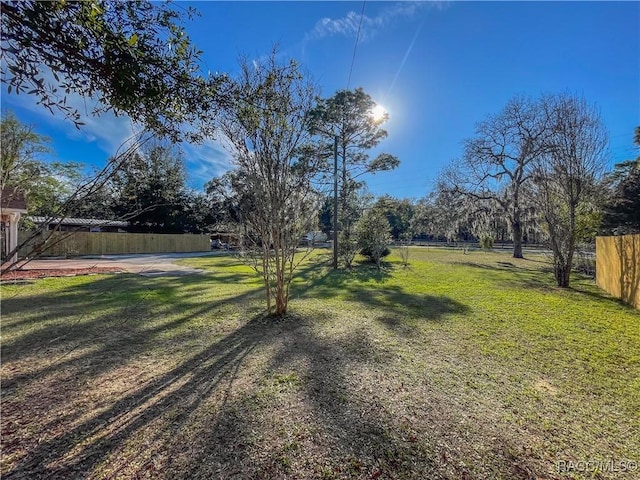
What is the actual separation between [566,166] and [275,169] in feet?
25.3

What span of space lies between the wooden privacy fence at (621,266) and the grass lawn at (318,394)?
1107 mm

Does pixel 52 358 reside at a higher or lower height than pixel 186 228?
lower

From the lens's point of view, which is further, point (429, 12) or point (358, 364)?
point (429, 12)

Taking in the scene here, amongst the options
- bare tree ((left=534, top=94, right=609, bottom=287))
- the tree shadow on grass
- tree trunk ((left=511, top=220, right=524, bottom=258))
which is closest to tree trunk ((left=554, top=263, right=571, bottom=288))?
bare tree ((left=534, top=94, right=609, bottom=287))

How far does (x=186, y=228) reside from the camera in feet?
91.9

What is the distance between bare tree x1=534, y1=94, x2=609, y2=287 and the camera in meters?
7.27

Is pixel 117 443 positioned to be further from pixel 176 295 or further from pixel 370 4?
pixel 370 4

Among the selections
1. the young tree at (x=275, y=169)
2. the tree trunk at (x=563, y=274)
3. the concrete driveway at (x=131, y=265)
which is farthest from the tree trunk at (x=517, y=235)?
the concrete driveway at (x=131, y=265)

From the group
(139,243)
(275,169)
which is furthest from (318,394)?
(139,243)

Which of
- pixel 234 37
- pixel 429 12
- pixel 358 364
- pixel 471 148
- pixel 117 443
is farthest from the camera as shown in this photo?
pixel 471 148

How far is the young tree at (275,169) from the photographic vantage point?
152 inches

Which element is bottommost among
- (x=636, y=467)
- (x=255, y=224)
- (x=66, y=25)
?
(x=636, y=467)

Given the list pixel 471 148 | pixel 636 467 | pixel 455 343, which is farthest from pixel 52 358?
pixel 471 148

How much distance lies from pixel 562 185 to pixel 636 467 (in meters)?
7.89
